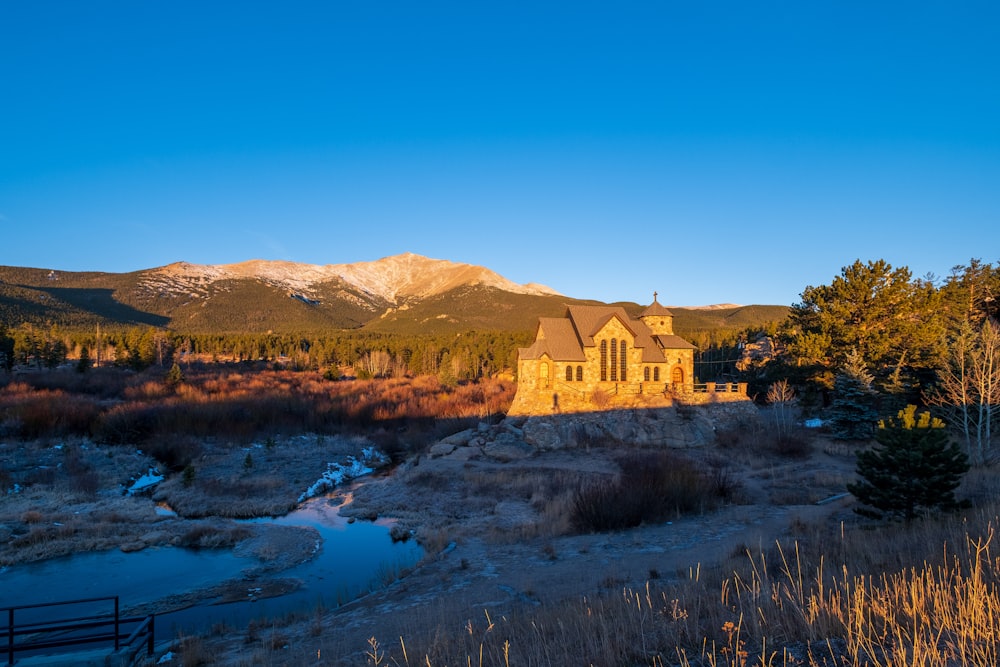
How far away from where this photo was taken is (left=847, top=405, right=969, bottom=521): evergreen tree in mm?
11797

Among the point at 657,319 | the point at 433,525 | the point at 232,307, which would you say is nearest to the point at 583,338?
the point at 657,319

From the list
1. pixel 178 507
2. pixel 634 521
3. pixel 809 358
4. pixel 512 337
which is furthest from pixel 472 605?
pixel 512 337

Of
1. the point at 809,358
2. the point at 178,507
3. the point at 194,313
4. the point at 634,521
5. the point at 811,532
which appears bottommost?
the point at 178,507

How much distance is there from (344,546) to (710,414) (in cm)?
2669

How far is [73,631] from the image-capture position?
12.5 m

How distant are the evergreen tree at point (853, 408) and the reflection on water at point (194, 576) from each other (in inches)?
1098

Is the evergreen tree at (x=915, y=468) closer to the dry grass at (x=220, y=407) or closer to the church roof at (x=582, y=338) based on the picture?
the church roof at (x=582, y=338)

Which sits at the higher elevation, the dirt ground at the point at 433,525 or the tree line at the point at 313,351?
the tree line at the point at 313,351

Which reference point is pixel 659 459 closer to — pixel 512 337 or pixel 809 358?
pixel 809 358

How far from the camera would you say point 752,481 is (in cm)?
2339

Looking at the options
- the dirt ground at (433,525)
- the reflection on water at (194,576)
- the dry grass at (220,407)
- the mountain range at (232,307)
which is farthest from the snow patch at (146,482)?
the mountain range at (232,307)

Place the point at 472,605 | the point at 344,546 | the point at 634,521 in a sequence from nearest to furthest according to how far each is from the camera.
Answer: the point at 472,605
the point at 634,521
the point at 344,546

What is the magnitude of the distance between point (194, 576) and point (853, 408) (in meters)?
35.0

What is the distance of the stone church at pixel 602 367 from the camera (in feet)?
128
